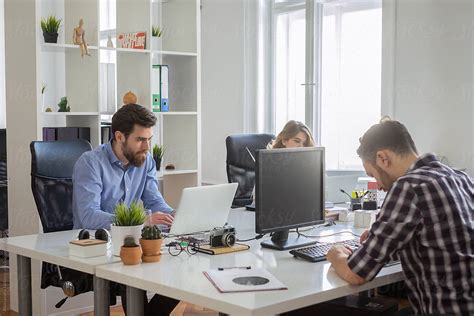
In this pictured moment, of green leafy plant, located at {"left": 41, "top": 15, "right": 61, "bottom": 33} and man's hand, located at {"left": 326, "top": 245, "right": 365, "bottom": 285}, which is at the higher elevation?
green leafy plant, located at {"left": 41, "top": 15, "right": 61, "bottom": 33}

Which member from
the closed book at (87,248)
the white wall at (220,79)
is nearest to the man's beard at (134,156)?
the closed book at (87,248)

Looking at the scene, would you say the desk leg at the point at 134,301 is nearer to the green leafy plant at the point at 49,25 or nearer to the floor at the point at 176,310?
the floor at the point at 176,310

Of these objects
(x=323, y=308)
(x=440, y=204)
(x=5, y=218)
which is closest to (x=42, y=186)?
(x=323, y=308)

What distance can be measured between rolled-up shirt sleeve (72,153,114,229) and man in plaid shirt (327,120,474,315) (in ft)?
4.22

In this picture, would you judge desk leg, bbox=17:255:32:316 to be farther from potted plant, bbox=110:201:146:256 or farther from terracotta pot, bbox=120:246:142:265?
terracotta pot, bbox=120:246:142:265

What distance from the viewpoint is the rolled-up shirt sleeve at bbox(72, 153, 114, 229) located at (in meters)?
3.16

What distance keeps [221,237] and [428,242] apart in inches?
35.6

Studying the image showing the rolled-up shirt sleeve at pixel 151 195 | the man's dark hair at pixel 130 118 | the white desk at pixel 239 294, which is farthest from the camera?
the rolled-up shirt sleeve at pixel 151 195

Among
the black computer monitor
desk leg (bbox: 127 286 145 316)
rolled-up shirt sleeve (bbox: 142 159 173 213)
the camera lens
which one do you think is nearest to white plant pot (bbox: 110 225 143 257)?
desk leg (bbox: 127 286 145 316)

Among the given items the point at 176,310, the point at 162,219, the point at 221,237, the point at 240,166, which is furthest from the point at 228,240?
the point at 240,166

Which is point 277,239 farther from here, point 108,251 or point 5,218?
point 5,218

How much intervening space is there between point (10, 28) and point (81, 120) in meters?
0.74

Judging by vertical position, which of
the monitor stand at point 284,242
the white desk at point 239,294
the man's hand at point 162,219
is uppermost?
the man's hand at point 162,219

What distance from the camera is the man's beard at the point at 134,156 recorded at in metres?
3.47
